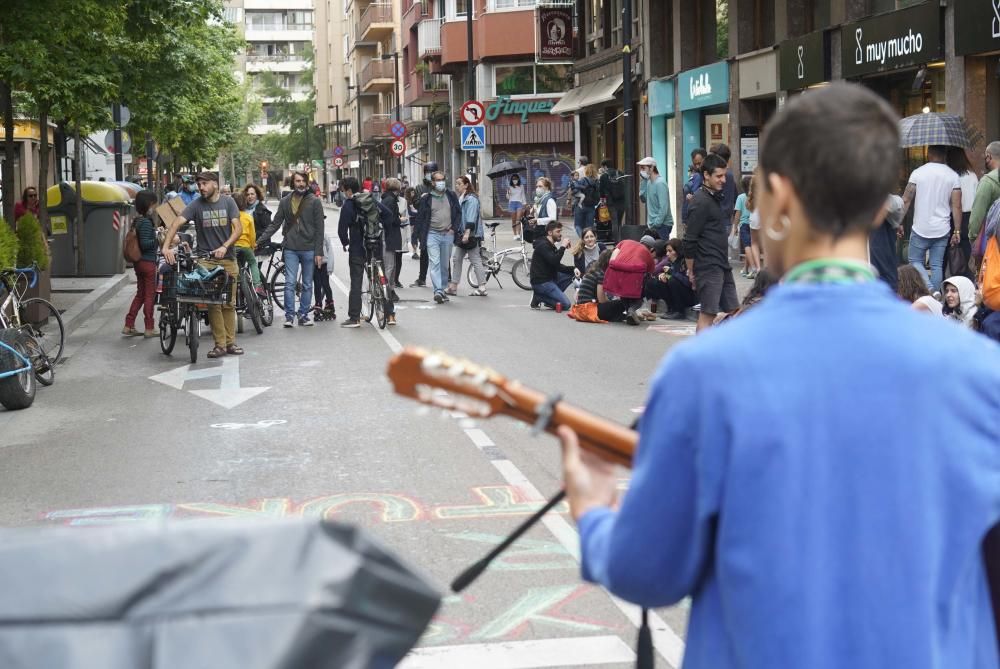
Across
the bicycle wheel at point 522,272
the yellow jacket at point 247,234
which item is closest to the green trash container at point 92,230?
the bicycle wheel at point 522,272

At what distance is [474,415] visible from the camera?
2207 mm

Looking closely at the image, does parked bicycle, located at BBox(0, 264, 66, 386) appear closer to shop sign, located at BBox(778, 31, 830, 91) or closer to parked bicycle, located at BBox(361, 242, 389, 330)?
parked bicycle, located at BBox(361, 242, 389, 330)

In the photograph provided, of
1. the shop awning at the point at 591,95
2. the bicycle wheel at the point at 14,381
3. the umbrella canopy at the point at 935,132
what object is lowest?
the bicycle wheel at the point at 14,381

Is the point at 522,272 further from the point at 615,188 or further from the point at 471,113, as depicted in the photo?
the point at 471,113

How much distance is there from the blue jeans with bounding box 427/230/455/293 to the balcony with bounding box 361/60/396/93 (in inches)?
2558

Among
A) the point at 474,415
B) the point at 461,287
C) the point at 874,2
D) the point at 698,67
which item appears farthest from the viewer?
the point at 698,67

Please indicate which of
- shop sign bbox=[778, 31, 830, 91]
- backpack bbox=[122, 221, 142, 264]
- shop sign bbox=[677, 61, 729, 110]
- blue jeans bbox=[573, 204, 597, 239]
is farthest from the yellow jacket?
shop sign bbox=[677, 61, 729, 110]

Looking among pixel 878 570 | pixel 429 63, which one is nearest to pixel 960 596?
pixel 878 570

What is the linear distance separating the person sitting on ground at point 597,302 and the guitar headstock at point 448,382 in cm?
1559

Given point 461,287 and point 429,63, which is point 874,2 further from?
point 429,63

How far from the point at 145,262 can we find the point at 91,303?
435 centimetres

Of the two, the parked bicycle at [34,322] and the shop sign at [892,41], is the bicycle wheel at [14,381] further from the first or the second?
the shop sign at [892,41]

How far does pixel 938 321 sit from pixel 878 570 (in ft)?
1.17

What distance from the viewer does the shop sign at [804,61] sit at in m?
23.0
